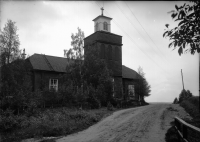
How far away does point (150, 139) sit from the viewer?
9867 mm

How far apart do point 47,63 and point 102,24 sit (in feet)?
38.1

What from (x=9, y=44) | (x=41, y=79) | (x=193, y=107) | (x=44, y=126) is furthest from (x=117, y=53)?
(x=44, y=126)

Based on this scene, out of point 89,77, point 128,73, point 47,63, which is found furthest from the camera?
point 128,73

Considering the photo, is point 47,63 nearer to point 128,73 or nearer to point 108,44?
point 108,44

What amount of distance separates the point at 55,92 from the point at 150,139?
14198mm

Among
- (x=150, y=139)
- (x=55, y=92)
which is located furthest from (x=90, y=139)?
(x=55, y=92)

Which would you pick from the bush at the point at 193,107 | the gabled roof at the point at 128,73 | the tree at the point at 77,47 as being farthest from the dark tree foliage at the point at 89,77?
the gabled roof at the point at 128,73

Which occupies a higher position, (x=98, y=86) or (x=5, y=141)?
(x=98, y=86)

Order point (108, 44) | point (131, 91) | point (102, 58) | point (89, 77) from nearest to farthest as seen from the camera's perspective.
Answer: point (89, 77) → point (102, 58) → point (108, 44) → point (131, 91)

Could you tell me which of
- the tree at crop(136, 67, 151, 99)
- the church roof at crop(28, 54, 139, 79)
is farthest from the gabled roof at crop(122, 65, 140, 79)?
the church roof at crop(28, 54, 139, 79)

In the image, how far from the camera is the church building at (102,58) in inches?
1118

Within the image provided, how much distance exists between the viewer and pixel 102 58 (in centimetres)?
3039

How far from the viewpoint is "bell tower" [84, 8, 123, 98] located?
30.3 meters

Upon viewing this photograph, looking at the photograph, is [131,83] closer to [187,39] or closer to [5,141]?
[5,141]
